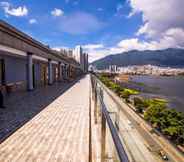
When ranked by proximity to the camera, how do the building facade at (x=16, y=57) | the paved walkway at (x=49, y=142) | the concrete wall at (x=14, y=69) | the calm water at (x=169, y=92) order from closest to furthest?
the paved walkway at (x=49, y=142) < the building facade at (x=16, y=57) < the concrete wall at (x=14, y=69) < the calm water at (x=169, y=92)

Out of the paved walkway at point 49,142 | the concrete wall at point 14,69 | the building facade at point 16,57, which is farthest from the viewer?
the concrete wall at point 14,69

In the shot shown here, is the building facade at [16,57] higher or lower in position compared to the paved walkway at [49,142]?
higher

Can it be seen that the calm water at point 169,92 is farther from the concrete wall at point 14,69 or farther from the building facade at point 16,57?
the concrete wall at point 14,69

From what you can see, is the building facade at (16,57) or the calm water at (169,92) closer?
the building facade at (16,57)

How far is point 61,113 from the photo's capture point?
316 inches

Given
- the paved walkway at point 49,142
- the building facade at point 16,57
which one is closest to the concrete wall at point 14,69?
the building facade at point 16,57

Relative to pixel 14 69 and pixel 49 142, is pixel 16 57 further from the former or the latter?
pixel 49 142

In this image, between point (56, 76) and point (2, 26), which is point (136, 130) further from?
point (56, 76)

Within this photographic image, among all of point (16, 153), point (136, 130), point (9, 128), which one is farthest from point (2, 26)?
point (136, 130)

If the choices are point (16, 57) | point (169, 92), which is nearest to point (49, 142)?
point (16, 57)

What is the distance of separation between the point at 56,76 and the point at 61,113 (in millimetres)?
22371

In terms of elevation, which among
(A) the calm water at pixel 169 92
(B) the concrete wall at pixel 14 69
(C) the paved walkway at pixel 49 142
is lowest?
(A) the calm water at pixel 169 92

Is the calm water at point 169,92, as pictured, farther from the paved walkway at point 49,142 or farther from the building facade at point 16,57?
the paved walkway at point 49,142

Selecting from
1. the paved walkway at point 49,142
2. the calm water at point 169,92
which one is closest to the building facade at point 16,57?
the paved walkway at point 49,142
